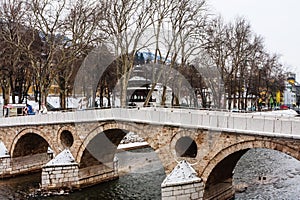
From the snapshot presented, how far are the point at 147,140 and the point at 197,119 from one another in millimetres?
3138

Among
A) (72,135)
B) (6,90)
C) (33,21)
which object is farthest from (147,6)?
(6,90)

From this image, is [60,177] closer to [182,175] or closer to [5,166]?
[5,166]

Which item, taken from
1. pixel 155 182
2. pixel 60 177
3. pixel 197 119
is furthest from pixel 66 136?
pixel 197 119

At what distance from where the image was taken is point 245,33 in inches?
1235

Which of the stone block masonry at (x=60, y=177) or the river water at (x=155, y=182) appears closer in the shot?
the river water at (x=155, y=182)

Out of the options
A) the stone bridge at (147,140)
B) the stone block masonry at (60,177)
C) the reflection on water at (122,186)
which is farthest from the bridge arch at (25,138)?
the stone block masonry at (60,177)

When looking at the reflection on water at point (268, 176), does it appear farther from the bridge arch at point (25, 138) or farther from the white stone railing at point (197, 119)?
the bridge arch at point (25, 138)

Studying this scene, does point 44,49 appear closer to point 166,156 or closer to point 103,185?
point 103,185

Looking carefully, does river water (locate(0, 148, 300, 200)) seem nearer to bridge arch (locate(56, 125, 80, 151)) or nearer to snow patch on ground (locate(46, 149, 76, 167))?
snow patch on ground (locate(46, 149, 76, 167))

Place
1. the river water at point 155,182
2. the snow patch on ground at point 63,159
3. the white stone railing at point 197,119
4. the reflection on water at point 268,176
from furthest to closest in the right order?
→ 1. the snow patch on ground at point 63,159
2. the river water at point 155,182
3. the reflection on water at point 268,176
4. the white stone railing at point 197,119

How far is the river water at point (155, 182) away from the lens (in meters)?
17.7

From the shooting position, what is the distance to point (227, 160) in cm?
1519

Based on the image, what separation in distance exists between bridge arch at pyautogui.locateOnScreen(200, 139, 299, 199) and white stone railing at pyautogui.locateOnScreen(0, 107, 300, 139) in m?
0.45

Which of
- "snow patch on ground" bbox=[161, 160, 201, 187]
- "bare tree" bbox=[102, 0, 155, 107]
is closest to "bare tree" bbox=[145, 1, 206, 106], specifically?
"bare tree" bbox=[102, 0, 155, 107]
